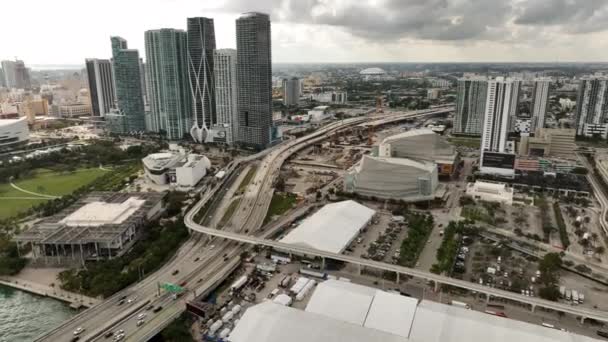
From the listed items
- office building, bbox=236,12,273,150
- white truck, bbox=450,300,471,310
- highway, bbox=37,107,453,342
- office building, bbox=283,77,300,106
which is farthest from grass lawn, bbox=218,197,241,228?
office building, bbox=283,77,300,106

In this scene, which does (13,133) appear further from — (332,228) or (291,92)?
(332,228)

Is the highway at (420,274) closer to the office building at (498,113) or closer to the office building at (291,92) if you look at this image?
the office building at (498,113)

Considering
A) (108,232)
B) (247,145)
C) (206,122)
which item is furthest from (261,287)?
(206,122)

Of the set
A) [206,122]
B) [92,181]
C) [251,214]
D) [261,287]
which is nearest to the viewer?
[261,287]

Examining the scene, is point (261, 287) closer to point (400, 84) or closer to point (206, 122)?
point (206, 122)

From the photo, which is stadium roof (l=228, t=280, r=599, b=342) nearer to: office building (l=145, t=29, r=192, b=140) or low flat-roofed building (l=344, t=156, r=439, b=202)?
low flat-roofed building (l=344, t=156, r=439, b=202)

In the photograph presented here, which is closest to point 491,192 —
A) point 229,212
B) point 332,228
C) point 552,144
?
point 332,228
